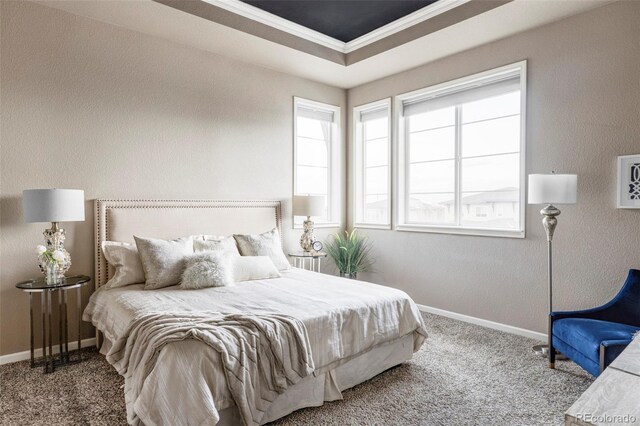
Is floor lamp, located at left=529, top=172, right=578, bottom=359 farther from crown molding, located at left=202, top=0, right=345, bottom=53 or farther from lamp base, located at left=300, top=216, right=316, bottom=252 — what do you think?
crown molding, located at left=202, top=0, right=345, bottom=53

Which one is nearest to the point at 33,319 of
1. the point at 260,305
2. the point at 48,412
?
the point at 48,412

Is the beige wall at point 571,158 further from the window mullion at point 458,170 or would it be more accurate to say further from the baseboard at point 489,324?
the window mullion at point 458,170

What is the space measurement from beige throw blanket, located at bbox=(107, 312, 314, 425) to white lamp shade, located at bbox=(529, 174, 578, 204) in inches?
87.7

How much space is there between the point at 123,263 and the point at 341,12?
3129 millimetres

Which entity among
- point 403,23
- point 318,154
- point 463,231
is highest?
point 403,23

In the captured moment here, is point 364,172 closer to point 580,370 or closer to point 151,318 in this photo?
point 580,370

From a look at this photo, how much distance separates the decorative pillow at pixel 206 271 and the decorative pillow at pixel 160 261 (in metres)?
0.10

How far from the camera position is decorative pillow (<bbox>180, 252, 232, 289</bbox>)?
10.5 feet

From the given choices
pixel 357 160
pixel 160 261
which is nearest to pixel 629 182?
pixel 357 160

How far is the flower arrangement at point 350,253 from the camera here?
509 centimetres

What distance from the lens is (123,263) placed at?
3352 millimetres

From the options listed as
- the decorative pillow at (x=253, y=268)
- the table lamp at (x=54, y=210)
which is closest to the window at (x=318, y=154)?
the decorative pillow at (x=253, y=268)

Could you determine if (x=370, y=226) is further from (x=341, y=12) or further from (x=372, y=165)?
(x=341, y=12)

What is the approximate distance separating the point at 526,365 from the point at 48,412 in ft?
11.0
